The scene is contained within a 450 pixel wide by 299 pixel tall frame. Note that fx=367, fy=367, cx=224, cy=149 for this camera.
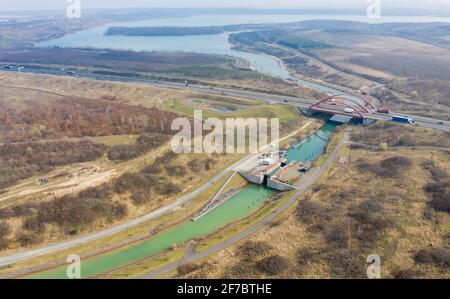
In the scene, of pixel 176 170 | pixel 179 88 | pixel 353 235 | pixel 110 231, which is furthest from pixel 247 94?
pixel 353 235

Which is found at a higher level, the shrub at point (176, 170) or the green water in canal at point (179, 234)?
the shrub at point (176, 170)

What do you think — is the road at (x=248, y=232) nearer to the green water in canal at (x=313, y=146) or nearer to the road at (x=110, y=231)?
the green water in canal at (x=313, y=146)

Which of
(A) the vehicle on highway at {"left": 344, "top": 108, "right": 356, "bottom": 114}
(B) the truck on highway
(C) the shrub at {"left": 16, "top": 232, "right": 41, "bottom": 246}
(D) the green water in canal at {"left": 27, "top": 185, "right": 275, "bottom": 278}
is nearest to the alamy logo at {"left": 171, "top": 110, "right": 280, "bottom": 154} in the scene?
(D) the green water in canal at {"left": 27, "top": 185, "right": 275, "bottom": 278}

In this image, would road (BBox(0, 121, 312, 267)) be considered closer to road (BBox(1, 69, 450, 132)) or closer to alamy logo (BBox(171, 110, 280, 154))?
alamy logo (BBox(171, 110, 280, 154))

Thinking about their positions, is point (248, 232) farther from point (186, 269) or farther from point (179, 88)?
point (179, 88)

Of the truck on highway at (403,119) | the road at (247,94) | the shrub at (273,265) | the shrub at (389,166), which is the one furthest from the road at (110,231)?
the road at (247,94)

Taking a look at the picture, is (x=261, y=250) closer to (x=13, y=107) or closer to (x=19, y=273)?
(x=19, y=273)
